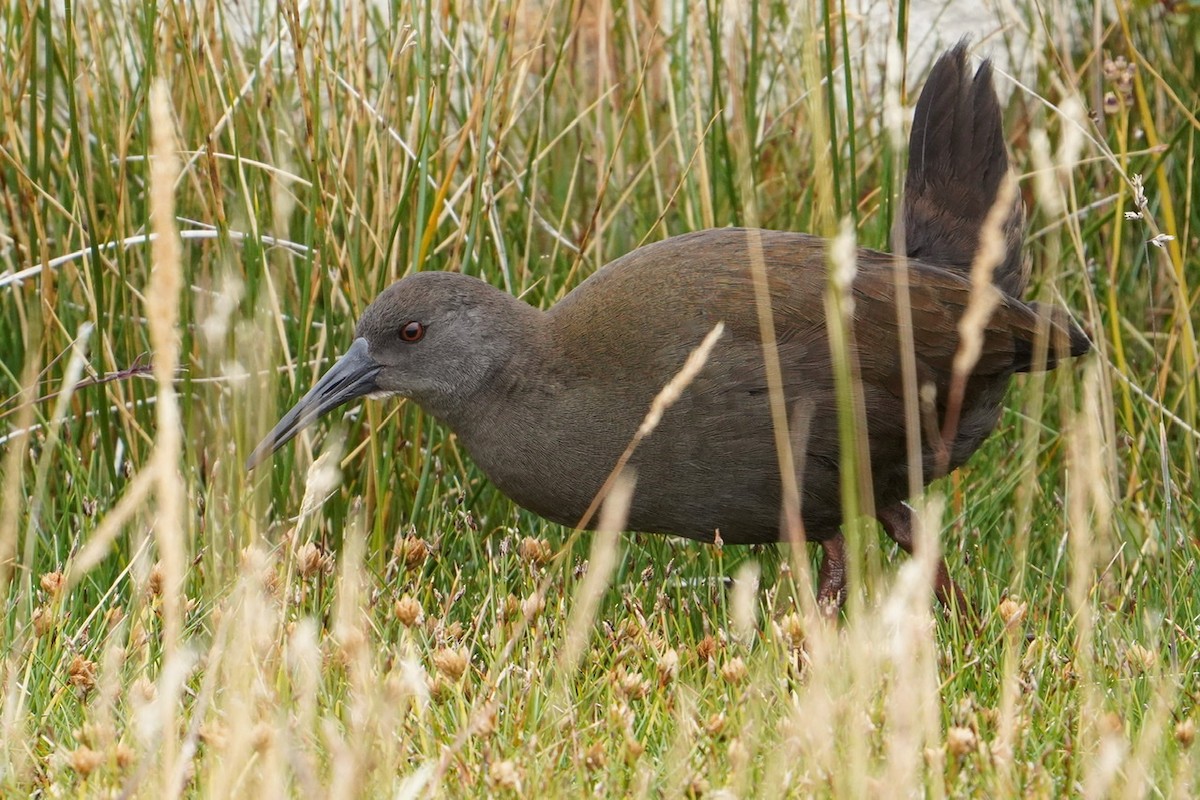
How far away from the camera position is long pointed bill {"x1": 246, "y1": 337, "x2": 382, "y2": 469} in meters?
3.07

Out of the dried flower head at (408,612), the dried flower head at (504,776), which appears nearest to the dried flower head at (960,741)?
the dried flower head at (504,776)

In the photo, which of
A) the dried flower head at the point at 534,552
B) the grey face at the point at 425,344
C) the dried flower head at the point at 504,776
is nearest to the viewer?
the dried flower head at the point at 504,776

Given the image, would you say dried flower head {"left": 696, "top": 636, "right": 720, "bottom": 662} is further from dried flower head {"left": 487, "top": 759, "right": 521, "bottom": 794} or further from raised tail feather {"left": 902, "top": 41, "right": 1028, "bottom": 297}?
raised tail feather {"left": 902, "top": 41, "right": 1028, "bottom": 297}

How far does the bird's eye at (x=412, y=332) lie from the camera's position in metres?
3.18

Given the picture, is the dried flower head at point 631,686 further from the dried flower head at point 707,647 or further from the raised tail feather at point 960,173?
the raised tail feather at point 960,173

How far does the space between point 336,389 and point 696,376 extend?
2.44ft

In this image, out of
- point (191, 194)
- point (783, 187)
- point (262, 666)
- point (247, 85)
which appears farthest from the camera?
point (783, 187)

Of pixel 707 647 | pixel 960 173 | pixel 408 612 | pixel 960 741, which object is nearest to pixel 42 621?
pixel 408 612

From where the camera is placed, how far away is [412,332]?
3188 mm

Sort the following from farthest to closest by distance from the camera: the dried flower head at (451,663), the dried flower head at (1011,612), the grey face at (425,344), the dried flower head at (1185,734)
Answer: the grey face at (425,344), the dried flower head at (1011,612), the dried flower head at (451,663), the dried flower head at (1185,734)

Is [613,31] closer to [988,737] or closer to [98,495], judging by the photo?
[98,495]

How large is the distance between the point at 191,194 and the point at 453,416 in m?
1.28

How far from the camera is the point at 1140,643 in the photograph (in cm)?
262

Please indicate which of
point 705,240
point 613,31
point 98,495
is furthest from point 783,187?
point 98,495
